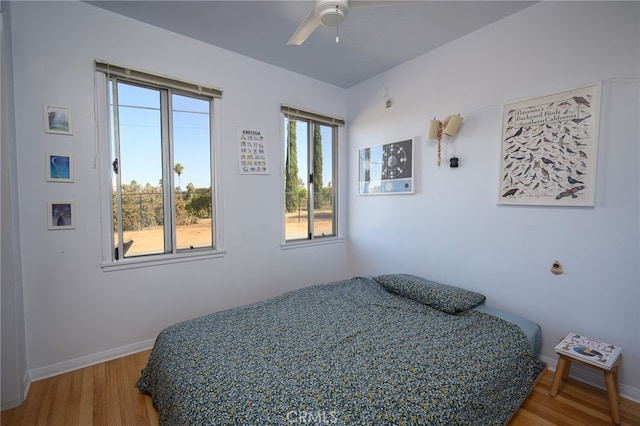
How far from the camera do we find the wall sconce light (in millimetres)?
2402

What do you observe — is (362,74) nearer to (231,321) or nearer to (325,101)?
(325,101)

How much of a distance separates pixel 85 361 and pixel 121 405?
0.69m

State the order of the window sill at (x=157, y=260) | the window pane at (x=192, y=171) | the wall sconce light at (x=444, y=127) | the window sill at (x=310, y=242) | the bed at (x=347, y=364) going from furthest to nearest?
1. the window sill at (x=310, y=242)
2. the window pane at (x=192, y=171)
3. the wall sconce light at (x=444, y=127)
4. the window sill at (x=157, y=260)
5. the bed at (x=347, y=364)

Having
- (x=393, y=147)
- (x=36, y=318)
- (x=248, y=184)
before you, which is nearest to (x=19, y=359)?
(x=36, y=318)

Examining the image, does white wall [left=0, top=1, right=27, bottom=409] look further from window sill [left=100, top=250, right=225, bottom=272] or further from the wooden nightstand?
the wooden nightstand

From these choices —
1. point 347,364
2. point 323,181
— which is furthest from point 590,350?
point 323,181

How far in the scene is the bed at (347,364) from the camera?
3.72 feet

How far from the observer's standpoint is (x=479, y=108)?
7.66 feet

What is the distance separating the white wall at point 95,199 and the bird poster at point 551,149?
2146 mm

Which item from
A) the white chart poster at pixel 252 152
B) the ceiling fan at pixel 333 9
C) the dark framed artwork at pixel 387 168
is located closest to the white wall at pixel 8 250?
the white chart poster at pixel 252 152

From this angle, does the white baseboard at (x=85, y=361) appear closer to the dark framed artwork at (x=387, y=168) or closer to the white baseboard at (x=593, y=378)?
the dark framed artwork at (x=387, y=168)

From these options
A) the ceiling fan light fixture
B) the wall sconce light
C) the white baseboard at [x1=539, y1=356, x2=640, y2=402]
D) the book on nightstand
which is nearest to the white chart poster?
the ceiling fan light fixture

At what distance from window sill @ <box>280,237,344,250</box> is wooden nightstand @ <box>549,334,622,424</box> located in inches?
90.0

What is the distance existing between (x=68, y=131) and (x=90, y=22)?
32.2 inches
